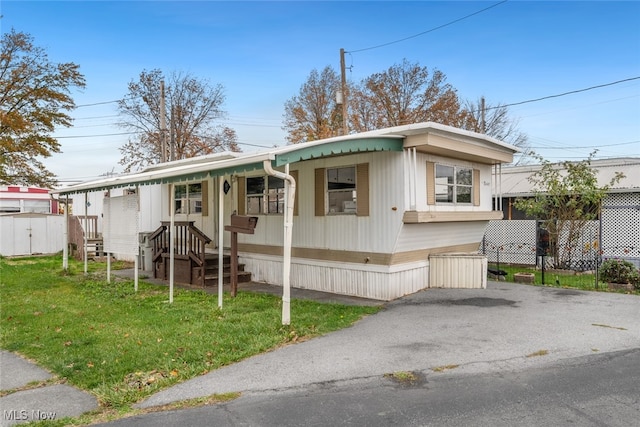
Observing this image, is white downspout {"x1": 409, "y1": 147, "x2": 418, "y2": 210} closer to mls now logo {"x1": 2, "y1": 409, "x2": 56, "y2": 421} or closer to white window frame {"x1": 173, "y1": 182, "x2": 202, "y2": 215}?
mls now logo {"x1": 2, "y1": 409, "x2": 56, "y2": 421}

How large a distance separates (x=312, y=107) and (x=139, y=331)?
1134 inches

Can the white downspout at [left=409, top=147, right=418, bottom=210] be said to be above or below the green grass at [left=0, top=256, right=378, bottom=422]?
above

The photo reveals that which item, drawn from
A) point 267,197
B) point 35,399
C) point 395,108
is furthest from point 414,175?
point 395,108

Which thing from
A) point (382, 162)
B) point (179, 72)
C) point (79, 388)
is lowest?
point (79, 388)

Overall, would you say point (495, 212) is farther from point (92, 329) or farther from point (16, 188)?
point (16, 188)

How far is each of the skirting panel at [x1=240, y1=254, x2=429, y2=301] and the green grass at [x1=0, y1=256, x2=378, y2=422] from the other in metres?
0.91

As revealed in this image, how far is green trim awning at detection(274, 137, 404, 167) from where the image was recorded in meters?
6.44

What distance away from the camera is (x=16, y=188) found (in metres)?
21.5

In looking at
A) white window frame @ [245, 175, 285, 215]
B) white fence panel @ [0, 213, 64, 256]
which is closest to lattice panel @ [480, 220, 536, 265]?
white window frame @ [245, 175, 285, 215]

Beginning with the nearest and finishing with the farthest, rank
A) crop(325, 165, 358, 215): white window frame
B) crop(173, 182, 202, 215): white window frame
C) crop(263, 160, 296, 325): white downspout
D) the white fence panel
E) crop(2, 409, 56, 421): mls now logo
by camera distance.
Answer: crop(2, 409, 56, 421): mls now logo < crop(263, 160, 296, 325): white downspout < crop(325, 165, 358, 215): white window frame < crop(173, 182, 202, 215): white window frame < the white fence panel

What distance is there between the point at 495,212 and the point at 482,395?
7.42 meters

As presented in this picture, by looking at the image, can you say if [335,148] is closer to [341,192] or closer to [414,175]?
[414,175]

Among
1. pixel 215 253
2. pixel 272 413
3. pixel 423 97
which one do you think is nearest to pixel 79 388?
pixel 272 413

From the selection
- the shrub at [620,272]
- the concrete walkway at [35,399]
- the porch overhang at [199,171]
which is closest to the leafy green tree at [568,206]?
the shrub at [620,272]
